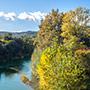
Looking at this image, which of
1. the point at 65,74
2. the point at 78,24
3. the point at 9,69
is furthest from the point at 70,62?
the point at 9,69

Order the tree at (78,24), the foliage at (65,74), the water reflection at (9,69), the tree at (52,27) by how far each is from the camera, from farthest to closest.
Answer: the water reflection at (9,69) → the tree at (52,27) → the tree at (78,24) → the foliage at (65,74)

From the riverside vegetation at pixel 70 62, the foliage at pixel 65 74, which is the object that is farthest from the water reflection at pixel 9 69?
the foliage at pixel 65 74

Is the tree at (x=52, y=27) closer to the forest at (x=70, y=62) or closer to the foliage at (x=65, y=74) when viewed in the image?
the forest at (x=70, y=62)

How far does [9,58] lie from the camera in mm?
61969

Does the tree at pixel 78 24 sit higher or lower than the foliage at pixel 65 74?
higher

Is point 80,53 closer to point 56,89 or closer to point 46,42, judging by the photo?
point 56,89

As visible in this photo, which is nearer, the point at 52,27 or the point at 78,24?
the point at 78,24

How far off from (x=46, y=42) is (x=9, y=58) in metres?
39.2

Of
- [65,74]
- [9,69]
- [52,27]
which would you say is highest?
[52,27]

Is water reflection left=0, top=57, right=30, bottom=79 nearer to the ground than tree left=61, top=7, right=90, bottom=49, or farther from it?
nearer to the ground

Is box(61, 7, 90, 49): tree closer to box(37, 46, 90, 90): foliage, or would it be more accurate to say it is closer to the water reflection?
box(37, 46, 90, 90): foliage

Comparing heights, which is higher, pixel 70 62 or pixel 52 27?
pixel 52 27

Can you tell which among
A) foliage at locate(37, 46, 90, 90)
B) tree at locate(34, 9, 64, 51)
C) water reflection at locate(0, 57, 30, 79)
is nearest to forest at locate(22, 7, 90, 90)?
foliage at locate(37, 46, 90, 90)

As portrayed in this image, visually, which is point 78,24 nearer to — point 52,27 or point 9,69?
point 52,27
